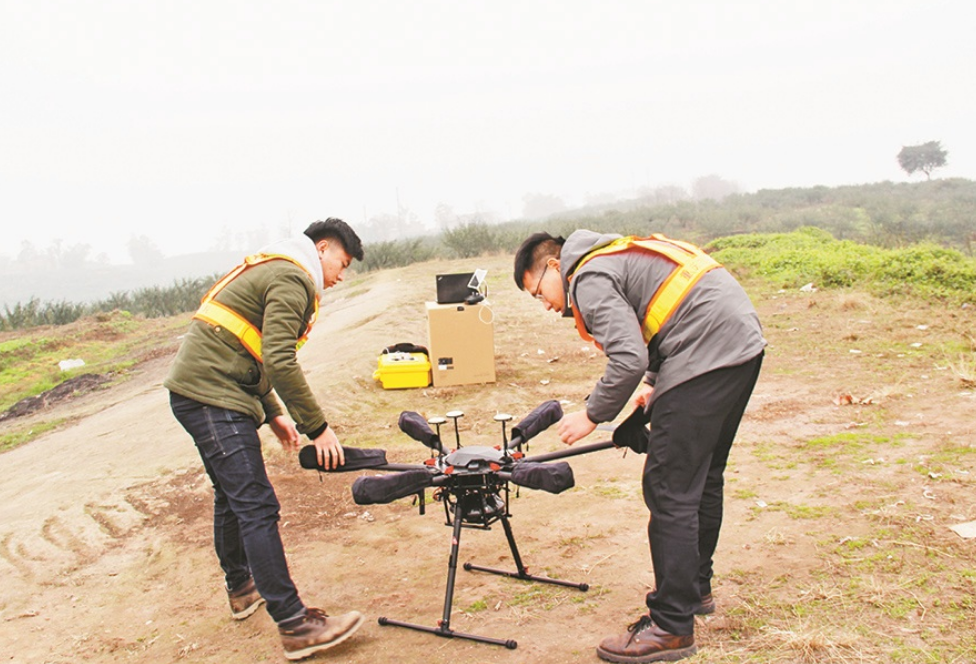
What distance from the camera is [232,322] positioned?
3129 mm

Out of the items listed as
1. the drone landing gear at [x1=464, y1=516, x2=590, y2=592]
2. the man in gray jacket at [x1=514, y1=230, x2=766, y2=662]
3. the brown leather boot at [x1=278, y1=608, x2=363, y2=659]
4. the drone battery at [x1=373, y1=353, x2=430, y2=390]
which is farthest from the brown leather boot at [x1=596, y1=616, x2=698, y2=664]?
the drone battery at [x1=373, y1=353, x2=430, y2=390]

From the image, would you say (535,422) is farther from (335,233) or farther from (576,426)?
(335,233)

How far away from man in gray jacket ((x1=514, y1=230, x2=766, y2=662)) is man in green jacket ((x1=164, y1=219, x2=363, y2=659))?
3.55 ft

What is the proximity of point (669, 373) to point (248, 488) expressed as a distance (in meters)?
1.75

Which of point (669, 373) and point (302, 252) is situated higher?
point (302, 252)

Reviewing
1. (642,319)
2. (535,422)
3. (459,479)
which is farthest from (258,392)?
(642,319)

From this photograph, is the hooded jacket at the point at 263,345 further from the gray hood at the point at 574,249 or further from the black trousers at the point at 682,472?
the black trousers at the point at 682,472

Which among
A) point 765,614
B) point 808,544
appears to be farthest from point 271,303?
point 808,544

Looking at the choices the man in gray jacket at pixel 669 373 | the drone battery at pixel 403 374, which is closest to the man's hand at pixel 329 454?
the man in gray jacket at pixel 669 373

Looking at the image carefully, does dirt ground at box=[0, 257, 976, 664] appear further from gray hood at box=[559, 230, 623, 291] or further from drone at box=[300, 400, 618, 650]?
gray hood at box=[559, 230, 623, 291]

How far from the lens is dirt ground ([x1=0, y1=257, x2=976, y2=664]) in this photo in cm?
301

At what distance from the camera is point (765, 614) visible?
302cm

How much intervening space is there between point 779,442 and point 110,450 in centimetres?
558

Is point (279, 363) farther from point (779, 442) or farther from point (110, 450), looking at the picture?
point (110, 450)
